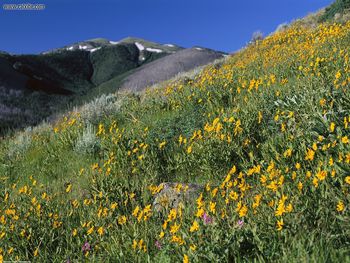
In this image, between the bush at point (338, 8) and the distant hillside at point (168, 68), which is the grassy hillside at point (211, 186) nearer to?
the bush at point (338, 8)

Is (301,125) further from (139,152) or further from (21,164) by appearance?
(21,164)

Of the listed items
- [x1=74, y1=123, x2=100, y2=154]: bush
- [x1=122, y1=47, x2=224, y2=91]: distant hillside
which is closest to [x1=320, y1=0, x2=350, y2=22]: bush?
[x1=122, y1=47, x2=224, y2=91]: distant hillside

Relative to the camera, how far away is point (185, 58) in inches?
1248

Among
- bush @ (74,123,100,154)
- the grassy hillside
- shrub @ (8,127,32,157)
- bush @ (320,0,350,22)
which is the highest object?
bush @ (320,0,350,22)

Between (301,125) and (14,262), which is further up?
(301,125)

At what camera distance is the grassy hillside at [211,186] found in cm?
282

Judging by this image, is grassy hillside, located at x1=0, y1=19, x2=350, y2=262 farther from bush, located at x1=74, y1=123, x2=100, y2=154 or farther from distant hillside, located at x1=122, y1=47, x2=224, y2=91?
distant hillside, located at x1=122, y1=47, x2=224, y2=91

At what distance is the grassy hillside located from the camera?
2816 mm

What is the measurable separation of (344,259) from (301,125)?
2.29 m

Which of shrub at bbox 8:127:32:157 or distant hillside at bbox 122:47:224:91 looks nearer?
shrub at bbox 8:127:32:157

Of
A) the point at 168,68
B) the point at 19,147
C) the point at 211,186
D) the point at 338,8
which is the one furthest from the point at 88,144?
the point at 168,68

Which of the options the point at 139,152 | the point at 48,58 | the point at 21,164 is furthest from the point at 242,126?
the point at 48,58

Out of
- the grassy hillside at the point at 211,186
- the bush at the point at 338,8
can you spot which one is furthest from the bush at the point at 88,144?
the bush at the point at 338,8

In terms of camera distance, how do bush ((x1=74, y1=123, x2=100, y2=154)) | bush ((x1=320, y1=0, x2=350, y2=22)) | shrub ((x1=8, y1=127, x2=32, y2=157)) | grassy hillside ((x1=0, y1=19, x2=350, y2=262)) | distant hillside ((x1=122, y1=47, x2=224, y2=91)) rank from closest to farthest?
grassy hillside ((x1=0, y1=19, x2=350, y2=262)) → bush ((x1=74, y1=123, x2=100, y2=154)) → shrub ((x1=8, y1=127, x2=32, y2=157)) → bush ((x1=320, y1=0, x2=350, y2=22)) → distant hillside ((x1=122, y1=47, x2=224, y2=91))
